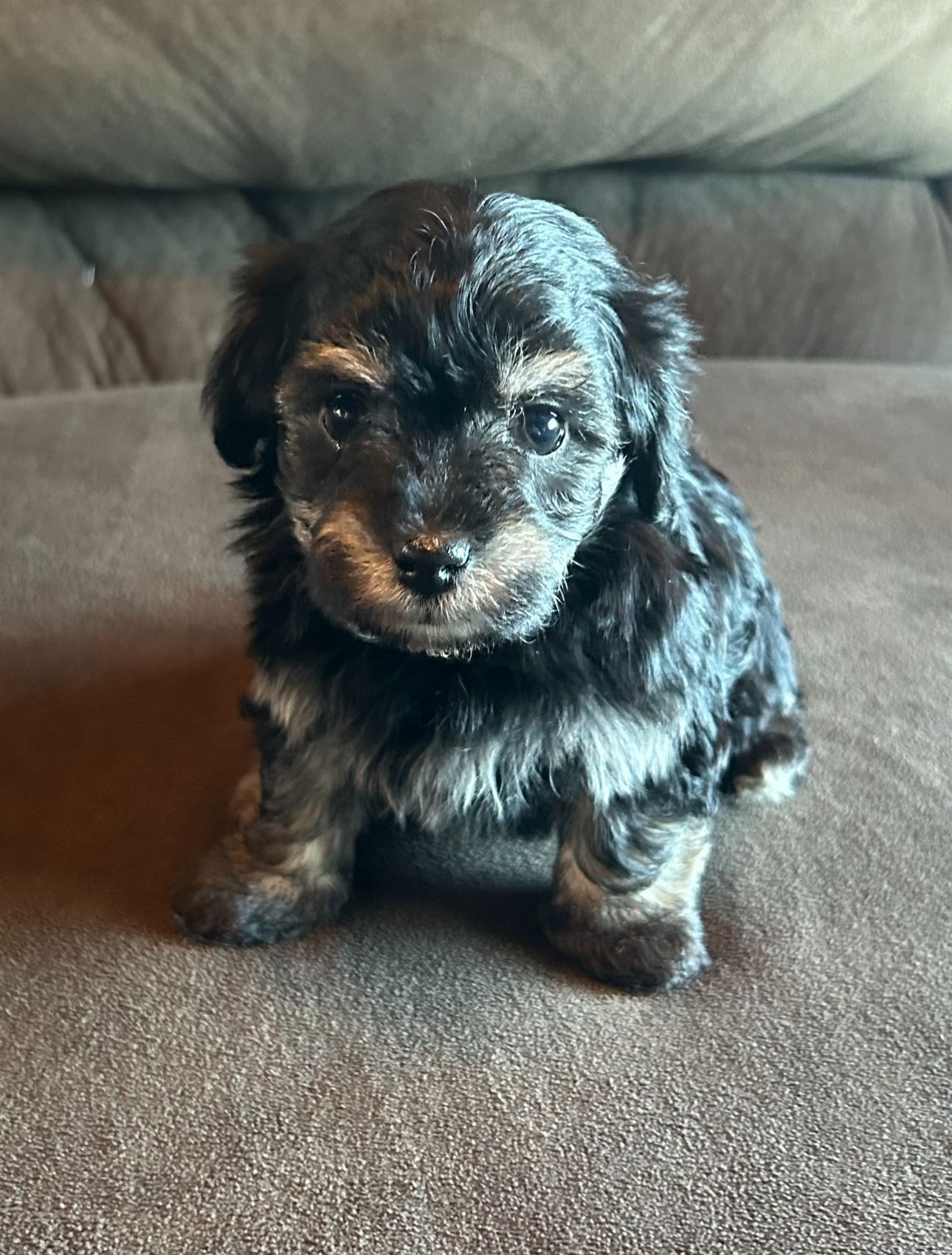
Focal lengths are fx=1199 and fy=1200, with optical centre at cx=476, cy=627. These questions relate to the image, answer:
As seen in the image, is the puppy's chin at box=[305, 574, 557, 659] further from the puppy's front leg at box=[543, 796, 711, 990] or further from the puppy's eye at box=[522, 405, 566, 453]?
the puppy's front leg at box=[543, 796, 711, 990]

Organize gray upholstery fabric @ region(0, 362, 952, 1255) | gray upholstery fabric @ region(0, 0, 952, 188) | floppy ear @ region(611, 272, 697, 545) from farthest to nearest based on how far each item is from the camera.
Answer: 1. gray upholstery fabric @ region(0, 0, 952, 188)
2. floppy ear @ region(611, 272, 697, 545)
3. gray upholstery fabric @ region(0, 362, 952, 1255)

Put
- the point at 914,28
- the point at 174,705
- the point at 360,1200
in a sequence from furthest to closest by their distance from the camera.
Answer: the point at 914,28
the point at 174,705
the point at 360,1200

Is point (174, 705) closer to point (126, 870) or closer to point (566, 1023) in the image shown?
point (126, 870)

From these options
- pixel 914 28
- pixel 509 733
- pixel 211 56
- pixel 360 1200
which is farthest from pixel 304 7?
pixel 360 1200

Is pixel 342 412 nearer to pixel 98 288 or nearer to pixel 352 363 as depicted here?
pixel 352 363

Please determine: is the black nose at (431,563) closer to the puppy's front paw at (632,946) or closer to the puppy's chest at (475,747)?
the puppy's chest at (475,747)

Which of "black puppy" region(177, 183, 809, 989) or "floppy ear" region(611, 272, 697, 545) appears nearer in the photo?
"black puppy" region(177, 183, 809, 989)

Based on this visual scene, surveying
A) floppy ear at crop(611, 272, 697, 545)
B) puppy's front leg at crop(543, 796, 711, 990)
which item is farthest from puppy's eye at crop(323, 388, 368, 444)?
puppy's front leg at crop(543, 796, 711, 990)

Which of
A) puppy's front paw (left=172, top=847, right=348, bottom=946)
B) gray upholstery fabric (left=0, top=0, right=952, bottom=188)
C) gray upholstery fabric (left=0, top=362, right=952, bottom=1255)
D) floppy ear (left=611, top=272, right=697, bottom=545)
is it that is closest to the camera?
gray upholstery fabric (left=0, top=362, right=952, bottom=1255)

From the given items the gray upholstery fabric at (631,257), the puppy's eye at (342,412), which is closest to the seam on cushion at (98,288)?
the gray upholstery fabric at (631,257)
